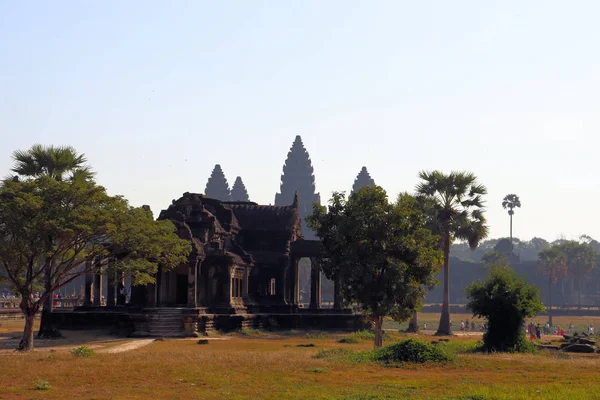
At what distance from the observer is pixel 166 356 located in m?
31.6

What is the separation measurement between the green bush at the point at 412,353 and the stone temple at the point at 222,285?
18173mm

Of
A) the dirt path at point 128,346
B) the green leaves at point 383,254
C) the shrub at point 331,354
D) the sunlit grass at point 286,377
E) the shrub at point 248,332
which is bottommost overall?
the shrub at point 248,332

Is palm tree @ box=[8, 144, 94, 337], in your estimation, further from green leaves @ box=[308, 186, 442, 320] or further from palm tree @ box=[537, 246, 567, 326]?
palm tree @ box=[537, 246, 567, 326]

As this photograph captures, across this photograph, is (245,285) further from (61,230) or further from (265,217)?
(61,230)

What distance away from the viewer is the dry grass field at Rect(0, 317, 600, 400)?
21.7 metres

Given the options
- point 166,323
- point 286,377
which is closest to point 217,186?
point 166,323

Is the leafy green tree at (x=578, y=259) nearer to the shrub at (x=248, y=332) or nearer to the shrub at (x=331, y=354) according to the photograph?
the shrub at (x=248, y=332)

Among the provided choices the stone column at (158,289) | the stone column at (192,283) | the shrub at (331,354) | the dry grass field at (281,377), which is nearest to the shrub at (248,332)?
the stone column at (192,283)

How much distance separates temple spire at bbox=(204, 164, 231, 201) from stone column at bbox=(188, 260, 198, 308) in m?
147

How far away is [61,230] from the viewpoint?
33812mm

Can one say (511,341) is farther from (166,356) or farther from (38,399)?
(38,399)

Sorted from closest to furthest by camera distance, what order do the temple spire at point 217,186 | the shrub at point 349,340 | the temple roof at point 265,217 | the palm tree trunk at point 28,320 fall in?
the palm tree trunk at point 28,320, the shrub at point 349,340, the temple roof at point 265,217, the temple spire at point 217,186

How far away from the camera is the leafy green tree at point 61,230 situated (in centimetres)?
3391

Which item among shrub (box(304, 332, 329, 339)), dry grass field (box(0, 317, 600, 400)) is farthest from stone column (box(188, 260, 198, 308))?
dry grass field (box(0, 317, 600, 400))
